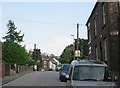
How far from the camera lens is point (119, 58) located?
26359mm

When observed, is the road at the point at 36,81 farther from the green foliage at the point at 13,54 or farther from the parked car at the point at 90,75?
the green foliage at the point at 13,54

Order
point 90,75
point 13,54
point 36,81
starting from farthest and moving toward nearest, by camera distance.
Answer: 1. point 13,54
2. point 36,81
3. point 90,75

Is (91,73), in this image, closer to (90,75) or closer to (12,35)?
(90,75)

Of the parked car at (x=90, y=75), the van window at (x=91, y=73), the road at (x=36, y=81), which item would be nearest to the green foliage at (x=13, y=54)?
the road at (x=36, y=81)

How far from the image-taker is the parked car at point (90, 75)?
11.6m

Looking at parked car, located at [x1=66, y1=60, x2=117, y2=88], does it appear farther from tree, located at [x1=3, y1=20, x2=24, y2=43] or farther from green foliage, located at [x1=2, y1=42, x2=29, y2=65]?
tree, located at [x1=3, y1=20, x2=24, y2=43]

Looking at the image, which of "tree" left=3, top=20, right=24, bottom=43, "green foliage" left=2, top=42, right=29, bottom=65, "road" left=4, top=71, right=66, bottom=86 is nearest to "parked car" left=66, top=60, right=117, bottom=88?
"road" left=4, top=71, right=66, bottom=86

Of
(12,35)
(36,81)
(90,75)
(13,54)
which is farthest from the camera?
(12,35)

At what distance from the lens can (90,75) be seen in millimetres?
12367

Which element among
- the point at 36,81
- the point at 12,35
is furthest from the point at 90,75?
the point at 12,35

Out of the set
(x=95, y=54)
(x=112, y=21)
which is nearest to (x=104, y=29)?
(x=112, y=21)

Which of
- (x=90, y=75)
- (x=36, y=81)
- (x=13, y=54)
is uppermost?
(x=13, y=54)

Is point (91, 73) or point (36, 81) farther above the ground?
point (91, 73)

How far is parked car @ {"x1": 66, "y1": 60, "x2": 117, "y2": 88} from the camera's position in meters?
11.6
